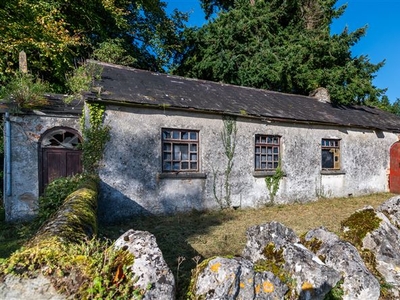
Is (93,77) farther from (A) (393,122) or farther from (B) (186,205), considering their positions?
(A) (393,122)

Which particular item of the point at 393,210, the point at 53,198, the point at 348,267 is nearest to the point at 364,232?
the point at 348,267

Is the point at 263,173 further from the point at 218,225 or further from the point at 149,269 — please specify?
the point at 149,269

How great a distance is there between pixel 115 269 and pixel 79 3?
58.3ft

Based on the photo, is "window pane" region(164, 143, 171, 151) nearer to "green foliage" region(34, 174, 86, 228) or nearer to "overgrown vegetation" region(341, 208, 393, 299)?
"green foliage" region(34, 174, 86, 228)

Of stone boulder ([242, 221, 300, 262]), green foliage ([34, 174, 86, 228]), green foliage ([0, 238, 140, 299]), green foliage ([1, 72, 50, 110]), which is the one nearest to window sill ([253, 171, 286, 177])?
green foliage ([34, 174, 86, 228])

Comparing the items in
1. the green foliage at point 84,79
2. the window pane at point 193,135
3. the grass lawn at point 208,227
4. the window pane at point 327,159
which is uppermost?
the green foliage at point 84,79

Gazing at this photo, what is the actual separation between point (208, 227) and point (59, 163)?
5255mm

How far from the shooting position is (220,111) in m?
9.66

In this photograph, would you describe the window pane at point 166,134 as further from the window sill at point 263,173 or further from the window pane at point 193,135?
the window sill at point 263,173

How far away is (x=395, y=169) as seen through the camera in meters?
14.2

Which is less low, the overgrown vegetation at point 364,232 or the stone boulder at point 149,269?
the stone boulder at point 149,269

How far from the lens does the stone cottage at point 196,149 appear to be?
8438mm

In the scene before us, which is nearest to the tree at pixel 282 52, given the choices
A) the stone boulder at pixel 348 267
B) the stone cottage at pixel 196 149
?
the stone cottage at pixel 196 149

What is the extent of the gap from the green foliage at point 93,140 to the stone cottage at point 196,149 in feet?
0.69
